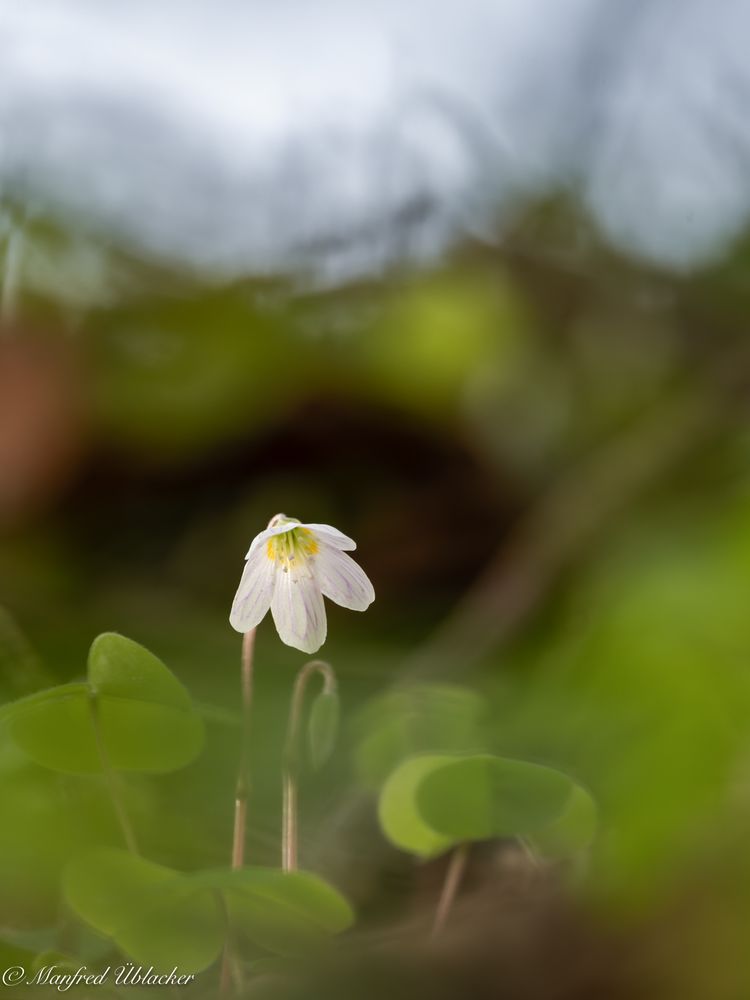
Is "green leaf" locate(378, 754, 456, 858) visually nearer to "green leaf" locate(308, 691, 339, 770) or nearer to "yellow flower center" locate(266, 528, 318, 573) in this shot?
"green leaf" locate(308, 691, 339, 770)

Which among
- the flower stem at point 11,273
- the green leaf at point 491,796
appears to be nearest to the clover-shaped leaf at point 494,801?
the green leaf at point 491,796

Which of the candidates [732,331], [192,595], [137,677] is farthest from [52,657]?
[732,331]

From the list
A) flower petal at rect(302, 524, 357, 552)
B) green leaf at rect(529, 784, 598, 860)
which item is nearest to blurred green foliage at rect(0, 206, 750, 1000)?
green leaf at rect(529, 784, 598, 860)

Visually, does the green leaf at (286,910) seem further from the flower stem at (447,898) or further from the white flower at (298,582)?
the white flower at (298,582)

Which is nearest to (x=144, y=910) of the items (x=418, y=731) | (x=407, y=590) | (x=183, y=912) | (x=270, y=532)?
(x=183, y=912)

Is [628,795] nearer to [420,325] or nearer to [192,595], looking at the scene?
[192,595]

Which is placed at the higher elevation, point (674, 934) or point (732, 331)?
point (732, 331)
